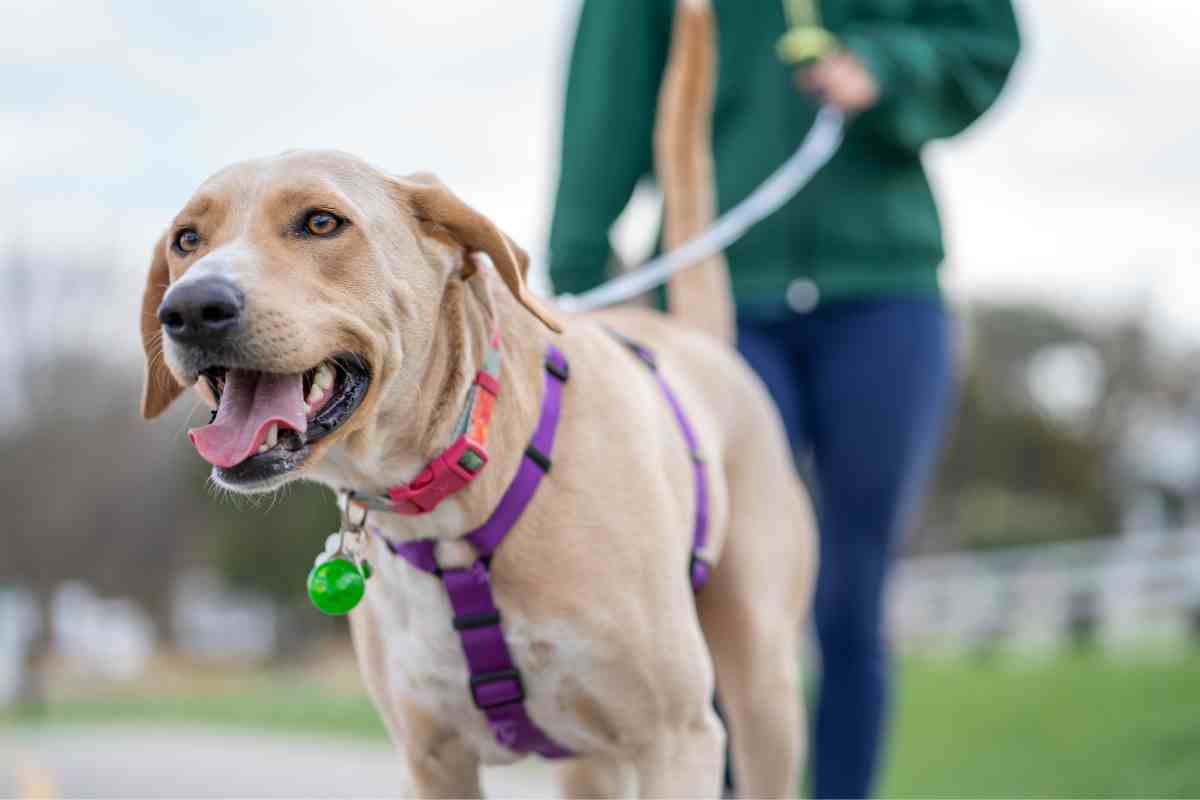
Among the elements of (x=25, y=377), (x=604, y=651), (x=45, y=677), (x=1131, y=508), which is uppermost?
(x=604, y=651)

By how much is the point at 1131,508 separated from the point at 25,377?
23.6 meters

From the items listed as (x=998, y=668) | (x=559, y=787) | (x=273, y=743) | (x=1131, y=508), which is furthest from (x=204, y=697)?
(x=1131, y=508)

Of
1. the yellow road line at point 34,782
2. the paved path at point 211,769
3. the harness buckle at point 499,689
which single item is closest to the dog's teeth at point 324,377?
the harness buckle at point 499,689

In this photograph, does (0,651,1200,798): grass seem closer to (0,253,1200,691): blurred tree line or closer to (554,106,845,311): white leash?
(554,106,845,311): white leash

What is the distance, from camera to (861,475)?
13.8ft

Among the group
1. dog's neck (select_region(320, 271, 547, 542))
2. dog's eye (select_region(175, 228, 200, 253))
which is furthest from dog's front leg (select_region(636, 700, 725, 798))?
dog's eye (select_region(175, 228, 200, 253))

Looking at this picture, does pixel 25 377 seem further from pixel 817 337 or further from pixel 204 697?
pixel 817 337

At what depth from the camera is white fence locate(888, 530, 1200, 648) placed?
712 inches

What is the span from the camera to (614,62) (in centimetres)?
445

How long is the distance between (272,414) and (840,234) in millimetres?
2163

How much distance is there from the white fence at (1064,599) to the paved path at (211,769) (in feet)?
23.6

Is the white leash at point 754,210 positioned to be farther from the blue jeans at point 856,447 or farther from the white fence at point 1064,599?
the white fence at point 1064,599

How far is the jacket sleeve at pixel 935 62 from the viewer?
416 cm

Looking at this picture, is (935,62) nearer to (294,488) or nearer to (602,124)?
(602,124)
